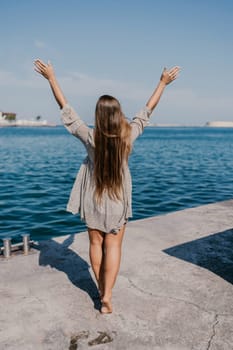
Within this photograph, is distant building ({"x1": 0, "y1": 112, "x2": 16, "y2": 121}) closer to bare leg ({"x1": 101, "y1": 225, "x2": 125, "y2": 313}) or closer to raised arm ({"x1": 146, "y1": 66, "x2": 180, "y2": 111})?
raised arm ({"x1": 146, "y1": 66, "x2": 180, "y2": 111})

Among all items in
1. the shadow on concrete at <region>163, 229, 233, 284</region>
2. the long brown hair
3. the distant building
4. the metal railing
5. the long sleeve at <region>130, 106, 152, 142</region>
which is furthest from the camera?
the distant building

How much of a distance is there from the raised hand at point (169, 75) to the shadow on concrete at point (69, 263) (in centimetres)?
244

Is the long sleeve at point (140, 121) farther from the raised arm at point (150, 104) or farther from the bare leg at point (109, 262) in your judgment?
the bare leg at point (109, 262)

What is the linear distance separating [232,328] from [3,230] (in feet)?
23.5

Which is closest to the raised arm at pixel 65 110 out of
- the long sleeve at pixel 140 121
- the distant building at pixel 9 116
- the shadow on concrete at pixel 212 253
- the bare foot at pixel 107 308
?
the long sleeve at pixel 140 121

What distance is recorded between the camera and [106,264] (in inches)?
127

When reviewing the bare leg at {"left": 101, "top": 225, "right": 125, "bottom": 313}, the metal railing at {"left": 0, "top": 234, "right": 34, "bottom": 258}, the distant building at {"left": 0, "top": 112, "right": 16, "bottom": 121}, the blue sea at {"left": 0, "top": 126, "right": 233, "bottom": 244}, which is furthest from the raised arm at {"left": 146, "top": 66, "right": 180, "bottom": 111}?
the distant building at {"left": 0, "top": 112, "right": 16, "bottom": 121}

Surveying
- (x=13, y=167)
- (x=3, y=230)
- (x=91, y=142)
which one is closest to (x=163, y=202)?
(x=3, y=230)

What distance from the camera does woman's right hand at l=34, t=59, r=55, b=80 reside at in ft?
10.2

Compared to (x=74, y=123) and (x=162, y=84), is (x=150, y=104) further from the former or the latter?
(x=74, y=123)

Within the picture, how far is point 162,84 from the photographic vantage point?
3.38m

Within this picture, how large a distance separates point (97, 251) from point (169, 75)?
1953mm

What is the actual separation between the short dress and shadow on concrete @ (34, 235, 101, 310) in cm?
98

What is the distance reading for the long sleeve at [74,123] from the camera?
2988mm
